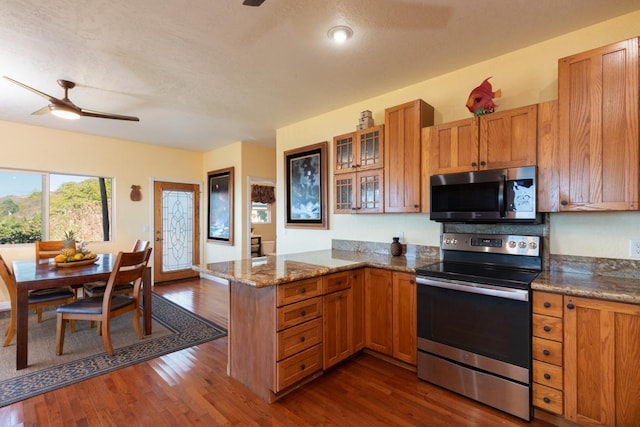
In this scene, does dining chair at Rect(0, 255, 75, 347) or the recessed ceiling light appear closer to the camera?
the recessed ceiling light

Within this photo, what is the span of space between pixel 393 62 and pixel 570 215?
6.11 feet

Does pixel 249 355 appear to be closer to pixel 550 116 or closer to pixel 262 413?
pixel 262 413

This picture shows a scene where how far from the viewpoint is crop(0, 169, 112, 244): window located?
431 centimetres

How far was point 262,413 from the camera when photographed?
6.59ft

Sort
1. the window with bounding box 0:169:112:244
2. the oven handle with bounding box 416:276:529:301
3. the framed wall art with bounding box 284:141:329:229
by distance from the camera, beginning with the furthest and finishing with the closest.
→ the window with bounding box 0:169:112:244 < the framed wall art with bounding box 284:141:329:229 < the oven handle with bounding box 416:276:529:301

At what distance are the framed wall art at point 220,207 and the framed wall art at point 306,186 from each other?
5.55 feet

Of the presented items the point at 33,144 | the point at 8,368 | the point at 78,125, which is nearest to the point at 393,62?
the point at 8,368

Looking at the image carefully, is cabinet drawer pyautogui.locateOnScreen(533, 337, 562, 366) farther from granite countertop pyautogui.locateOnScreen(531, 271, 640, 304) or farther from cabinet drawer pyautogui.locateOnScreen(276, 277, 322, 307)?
cabinet drawer pyautogui.locateOnScreen(276, 277, 322, 307)

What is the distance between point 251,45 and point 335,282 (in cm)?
203

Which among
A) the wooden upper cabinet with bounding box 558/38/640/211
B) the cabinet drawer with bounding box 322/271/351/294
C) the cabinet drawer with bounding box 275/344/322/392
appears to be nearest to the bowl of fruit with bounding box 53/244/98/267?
the cabinet drawer with bounding box 275/344/322/392

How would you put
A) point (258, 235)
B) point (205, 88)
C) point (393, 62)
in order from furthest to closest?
point (258, 235) → point (205, 88) → point (393, 62)

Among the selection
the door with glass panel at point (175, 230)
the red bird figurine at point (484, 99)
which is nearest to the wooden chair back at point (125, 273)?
the door with glass panel at point (175, 230)

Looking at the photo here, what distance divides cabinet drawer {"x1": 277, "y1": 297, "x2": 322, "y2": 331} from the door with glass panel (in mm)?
4538

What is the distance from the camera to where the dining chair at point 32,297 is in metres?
2.76
